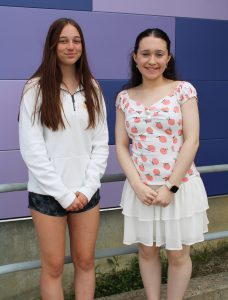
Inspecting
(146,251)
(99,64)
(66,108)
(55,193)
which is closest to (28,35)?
(99,64)

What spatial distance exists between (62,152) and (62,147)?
0.07ft

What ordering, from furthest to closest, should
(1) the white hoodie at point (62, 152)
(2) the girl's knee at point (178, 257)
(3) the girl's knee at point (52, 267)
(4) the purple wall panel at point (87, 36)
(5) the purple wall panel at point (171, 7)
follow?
(5) the purple wall panel at point (171, 7) < (4) the purple wall panel at point (87, 36) < (2) the girl's knee at point (178, 257) < (3) the girl's knee at point (52, 267) < (1) the white hoodie at point (62, 152)

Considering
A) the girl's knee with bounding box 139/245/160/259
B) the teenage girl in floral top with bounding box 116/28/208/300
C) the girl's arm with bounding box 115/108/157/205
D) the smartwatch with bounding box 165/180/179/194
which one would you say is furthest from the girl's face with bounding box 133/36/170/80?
the girl's knee with bounding box 139/245/160/259

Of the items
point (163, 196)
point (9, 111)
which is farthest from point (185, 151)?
point (9, 111)

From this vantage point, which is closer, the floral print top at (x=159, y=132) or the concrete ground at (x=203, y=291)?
the floral print top at (x=159, y=132)

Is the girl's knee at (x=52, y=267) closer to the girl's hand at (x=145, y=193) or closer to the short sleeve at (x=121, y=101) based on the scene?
the girl's hand at (x=145, y=193)

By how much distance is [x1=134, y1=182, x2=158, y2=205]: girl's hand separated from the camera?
211 centimetres

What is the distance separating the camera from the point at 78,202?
201cm

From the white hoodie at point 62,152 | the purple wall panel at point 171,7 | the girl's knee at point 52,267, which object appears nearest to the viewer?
the white hoodie at point 62,152

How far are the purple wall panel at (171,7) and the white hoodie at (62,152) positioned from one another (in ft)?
4.22

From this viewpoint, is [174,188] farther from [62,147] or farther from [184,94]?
[62,147]

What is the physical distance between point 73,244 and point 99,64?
1.45 m

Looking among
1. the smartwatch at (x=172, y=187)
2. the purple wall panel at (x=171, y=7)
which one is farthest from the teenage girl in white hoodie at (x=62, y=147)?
the purple wall panel at (x=171, y=7)

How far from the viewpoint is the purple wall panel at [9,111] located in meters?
2.90
